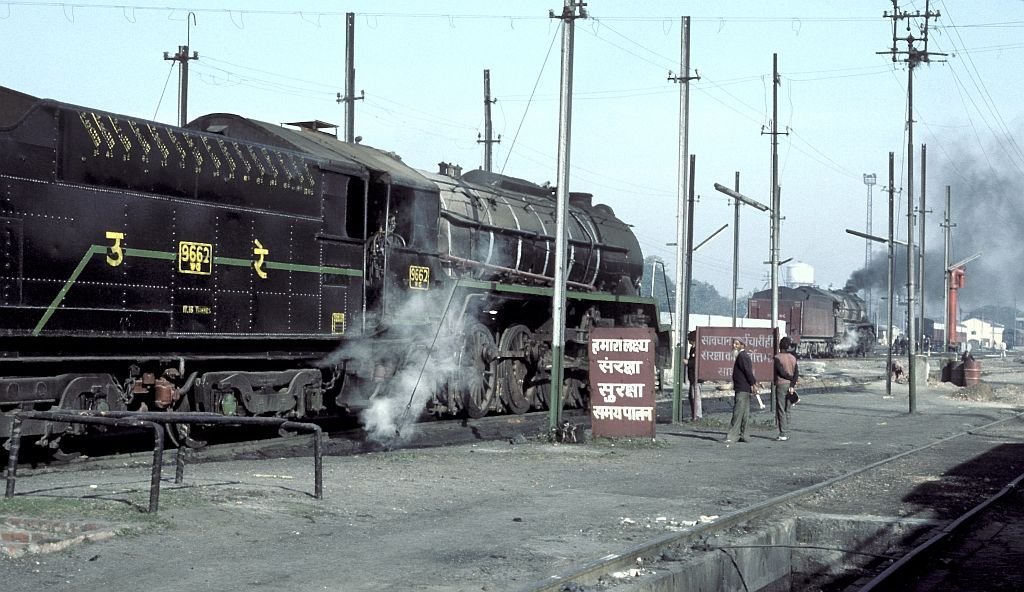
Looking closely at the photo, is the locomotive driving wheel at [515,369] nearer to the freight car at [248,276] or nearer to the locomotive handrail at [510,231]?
the freight car at [248,276]

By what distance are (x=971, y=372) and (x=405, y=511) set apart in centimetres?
3481

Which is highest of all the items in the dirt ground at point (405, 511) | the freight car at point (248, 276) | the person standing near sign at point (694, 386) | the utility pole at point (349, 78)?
the utility pole at point (349, 78)

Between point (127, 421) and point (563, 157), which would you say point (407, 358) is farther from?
point (127, 421)

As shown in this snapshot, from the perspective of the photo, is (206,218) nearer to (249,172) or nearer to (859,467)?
(249,172)

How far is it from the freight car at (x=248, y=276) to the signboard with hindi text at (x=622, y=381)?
8.38 feet

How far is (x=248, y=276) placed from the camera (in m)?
15.0

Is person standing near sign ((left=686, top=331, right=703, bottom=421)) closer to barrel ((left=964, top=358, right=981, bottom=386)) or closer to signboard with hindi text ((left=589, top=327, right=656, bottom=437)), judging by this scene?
signboard with hindi text ((left=589, top=327, right=656, bottom=437))

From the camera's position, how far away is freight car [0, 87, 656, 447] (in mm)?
12469

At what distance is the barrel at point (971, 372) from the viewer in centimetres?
4091

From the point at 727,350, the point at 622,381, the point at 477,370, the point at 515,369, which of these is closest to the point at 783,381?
the point at 727,350

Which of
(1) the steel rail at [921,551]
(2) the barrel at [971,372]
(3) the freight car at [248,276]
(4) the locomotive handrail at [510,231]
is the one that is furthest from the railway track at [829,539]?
(2) the barrel at [971,372]

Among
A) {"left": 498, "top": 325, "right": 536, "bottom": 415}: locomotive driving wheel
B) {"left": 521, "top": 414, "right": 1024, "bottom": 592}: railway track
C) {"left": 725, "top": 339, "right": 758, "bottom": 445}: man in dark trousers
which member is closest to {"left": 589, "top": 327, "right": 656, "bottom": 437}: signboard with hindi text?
{"left": 725, "top": 339, "right": 758, "bottom": 445}: man in dark trousers

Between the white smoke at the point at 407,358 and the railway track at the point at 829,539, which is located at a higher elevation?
the white smoke at the point at 407,358

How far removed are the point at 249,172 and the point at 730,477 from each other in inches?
282
